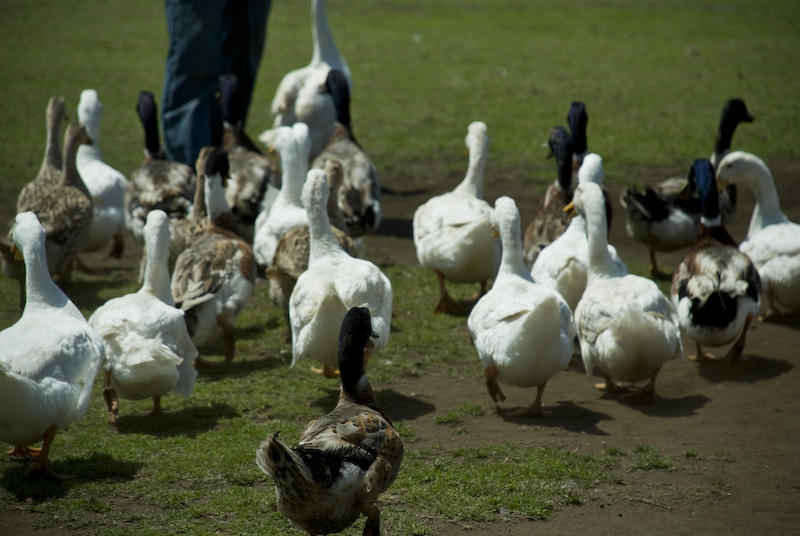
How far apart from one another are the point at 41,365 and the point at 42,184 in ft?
13.3

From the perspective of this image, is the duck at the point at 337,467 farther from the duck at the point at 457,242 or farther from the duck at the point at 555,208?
the duck at the point at 555,208

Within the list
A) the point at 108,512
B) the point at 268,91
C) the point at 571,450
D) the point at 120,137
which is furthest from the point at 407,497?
the point at 268,91

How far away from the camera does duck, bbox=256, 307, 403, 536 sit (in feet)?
10.1

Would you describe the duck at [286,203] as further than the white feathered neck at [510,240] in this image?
Yes

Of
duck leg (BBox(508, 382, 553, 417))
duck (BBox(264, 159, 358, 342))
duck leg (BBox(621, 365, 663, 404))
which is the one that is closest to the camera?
duck leg (BBox(508, 382, 553, 417))

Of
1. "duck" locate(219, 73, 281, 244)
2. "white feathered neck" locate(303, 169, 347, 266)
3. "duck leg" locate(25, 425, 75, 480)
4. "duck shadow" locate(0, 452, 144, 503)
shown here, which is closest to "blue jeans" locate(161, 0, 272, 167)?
"duck" locate(219, 73, 281, 244)

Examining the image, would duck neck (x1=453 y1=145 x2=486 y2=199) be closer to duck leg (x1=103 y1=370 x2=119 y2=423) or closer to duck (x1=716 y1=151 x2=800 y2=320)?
duck (x1=716 y1=151 x2=800 y2=320)

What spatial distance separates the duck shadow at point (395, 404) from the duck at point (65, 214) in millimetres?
3014

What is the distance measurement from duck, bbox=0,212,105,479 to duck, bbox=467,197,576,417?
7.88 ft

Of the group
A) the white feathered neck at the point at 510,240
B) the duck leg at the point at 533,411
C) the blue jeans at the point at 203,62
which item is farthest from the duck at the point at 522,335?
the blue jeans at the point at 203,62

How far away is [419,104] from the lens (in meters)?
14.9

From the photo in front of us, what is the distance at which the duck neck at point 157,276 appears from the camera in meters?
5.32

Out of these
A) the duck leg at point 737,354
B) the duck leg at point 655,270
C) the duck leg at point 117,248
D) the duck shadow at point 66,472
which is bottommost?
the duck shadow at point 66,472

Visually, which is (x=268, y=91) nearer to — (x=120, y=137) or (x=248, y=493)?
(x=120, y=137)
